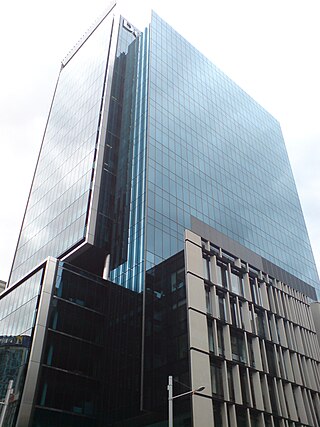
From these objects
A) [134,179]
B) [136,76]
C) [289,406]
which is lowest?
[289,406]

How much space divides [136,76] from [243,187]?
27.2m

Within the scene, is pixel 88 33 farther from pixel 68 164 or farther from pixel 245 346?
pixel 245 346

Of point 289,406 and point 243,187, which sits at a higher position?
point 243,187

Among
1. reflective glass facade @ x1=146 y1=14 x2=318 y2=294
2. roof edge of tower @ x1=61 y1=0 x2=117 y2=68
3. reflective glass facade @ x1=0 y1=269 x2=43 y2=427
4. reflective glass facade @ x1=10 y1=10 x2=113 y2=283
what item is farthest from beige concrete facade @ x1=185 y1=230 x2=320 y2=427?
roof edge of tower @ x1=61 y1=0 x2=117 y2=68

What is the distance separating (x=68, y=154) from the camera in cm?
7875

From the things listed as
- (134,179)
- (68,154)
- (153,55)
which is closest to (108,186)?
(134,179)

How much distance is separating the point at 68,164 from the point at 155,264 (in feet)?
106

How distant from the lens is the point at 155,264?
52312 millimetres

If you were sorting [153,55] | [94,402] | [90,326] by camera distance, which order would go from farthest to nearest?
[153,55]
[90,326]
[94,402]

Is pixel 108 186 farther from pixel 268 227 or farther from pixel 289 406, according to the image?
pixel 289 406

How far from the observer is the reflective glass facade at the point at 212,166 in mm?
60938

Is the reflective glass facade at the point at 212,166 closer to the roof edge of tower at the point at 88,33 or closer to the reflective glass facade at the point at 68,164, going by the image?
the reflective glass facade at the point at 68,164

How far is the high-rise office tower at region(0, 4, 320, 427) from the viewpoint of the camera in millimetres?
46469

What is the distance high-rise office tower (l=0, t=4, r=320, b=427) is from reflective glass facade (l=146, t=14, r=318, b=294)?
12.9 inches
